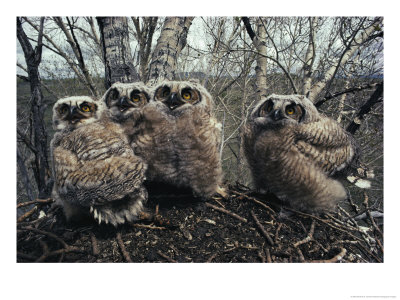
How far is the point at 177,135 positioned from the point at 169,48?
3.52 feet

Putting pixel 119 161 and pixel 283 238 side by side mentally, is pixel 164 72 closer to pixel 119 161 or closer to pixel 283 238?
pixel 119 161

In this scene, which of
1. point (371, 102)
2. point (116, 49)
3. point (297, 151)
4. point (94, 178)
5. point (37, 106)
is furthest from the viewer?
point (37, 106)

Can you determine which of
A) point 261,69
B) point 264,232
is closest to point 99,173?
point 264,232

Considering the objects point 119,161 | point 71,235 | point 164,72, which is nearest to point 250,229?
point 119,161

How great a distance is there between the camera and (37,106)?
2.60 meters

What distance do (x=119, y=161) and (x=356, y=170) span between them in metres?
1.92

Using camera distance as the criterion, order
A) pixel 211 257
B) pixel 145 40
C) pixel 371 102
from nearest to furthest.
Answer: pixel 211 257
pixel 371 102
pixel 145 40

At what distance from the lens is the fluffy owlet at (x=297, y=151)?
1.79m

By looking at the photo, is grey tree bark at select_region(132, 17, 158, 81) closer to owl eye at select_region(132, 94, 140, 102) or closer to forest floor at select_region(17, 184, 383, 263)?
owl eye at select_region(132, 94, 140, 102)

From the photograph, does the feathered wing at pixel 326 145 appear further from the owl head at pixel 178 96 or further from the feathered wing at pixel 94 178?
the feathered wing at pixel 94 178

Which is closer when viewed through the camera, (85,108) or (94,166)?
(94,166)

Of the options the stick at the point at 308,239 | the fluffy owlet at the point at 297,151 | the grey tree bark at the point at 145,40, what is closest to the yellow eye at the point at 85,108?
the fluffy owlet at the point at 297,151

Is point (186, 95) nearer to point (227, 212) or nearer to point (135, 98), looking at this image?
point (135, 98)

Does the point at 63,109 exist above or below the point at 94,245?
above
